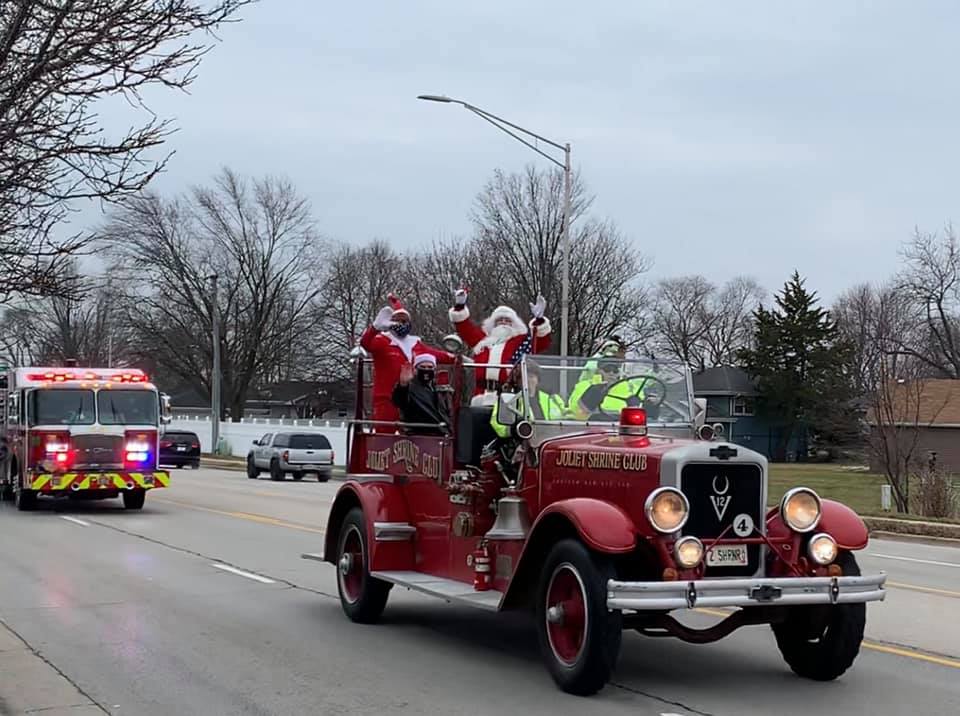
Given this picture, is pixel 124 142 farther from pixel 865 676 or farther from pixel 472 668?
pixel 865 676

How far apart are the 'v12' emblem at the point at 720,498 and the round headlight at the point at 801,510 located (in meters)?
0.38

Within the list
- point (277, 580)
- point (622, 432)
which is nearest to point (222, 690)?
point (622, 432)

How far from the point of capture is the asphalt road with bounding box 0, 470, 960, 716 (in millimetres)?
7680

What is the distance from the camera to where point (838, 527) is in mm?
8078

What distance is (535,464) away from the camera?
340 inches

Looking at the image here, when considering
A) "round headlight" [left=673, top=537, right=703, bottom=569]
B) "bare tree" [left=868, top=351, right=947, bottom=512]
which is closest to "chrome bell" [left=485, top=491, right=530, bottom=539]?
"round headlight" [left=673, top=537, right=703, bottom=569]

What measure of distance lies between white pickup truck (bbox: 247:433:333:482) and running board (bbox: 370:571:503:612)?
30.3m

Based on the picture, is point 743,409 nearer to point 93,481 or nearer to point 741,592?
point 93,481

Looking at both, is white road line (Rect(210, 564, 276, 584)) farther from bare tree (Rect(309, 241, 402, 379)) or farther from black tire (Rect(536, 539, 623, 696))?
bare tree (Rect(309, 241, 402, 379))

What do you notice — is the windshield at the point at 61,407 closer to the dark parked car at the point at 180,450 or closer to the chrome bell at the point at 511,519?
the chrome bell at the point at 511,519

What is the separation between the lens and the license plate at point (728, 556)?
25.3 ft

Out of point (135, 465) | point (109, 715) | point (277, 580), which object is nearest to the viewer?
point (109, 715)

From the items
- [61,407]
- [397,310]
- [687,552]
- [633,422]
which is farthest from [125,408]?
[687,552]

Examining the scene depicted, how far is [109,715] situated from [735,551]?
389 centimetres
